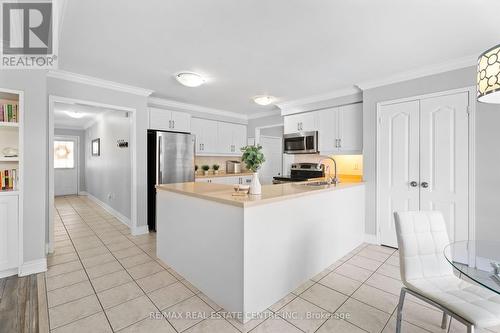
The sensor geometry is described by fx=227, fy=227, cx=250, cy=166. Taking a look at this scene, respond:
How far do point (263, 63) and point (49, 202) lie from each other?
11.1ft

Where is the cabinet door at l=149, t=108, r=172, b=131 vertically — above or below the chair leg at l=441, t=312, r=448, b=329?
above

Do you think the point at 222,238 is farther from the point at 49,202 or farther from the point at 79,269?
the point at 49,202

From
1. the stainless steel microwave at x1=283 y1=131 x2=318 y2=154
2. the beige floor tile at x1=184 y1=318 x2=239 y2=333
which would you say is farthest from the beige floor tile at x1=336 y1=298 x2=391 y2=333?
the stainless steel microwave at x1=283 y1=131 x2=318 y2=154

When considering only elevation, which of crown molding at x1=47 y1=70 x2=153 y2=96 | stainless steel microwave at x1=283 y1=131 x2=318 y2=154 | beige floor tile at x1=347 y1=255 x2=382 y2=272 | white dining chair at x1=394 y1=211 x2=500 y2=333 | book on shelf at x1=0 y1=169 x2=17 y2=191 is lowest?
beige floor tile at x1=347 y1=255 x2=382 y2=272

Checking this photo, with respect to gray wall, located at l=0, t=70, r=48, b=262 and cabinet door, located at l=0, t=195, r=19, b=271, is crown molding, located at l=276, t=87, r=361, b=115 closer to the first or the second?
gray wall, located at l=0, t=70, r=48, b=262

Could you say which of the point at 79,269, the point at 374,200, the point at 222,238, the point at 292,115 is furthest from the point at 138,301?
the point at 292,115

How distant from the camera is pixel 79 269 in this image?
8.48 feet

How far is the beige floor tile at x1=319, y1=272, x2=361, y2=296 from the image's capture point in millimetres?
2214

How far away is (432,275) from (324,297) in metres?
0.88

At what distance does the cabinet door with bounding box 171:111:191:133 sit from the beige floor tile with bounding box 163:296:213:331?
3284 millimetres

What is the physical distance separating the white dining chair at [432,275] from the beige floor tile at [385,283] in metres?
0.51

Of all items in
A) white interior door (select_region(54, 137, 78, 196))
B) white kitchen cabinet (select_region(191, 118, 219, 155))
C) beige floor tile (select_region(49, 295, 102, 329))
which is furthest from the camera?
white interior door (select_region(54, 137, 78, 196))

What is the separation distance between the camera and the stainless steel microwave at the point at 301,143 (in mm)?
4215

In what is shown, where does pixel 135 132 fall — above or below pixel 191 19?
below
